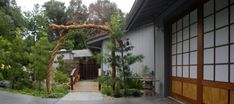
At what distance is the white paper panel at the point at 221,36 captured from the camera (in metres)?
7.34

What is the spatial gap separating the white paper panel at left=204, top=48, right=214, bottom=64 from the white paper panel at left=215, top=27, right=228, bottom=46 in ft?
1.22

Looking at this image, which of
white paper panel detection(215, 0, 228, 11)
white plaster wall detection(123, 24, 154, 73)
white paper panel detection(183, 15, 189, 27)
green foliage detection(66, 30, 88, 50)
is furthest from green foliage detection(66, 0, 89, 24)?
white paper panel detection(215, 0, 228, 11)

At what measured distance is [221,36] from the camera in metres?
7.64

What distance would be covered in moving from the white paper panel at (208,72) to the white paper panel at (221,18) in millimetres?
1044

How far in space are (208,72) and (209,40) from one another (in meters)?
0.77

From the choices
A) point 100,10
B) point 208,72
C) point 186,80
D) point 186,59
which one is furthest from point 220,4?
point 100,10

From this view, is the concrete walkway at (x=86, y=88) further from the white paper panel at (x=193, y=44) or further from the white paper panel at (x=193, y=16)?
the white paper panel at (x=193, y=16)

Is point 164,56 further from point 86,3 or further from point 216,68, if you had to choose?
point 86,3

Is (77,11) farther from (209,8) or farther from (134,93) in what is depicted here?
(209,8)

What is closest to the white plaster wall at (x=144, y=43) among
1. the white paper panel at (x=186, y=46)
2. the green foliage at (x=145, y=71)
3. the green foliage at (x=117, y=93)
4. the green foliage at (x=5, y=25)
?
the green foliage at (x=145, y=71)

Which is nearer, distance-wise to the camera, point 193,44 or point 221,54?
point 221,54

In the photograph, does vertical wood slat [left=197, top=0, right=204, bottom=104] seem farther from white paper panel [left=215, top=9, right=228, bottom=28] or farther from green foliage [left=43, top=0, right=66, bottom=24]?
green foliage [left=43, top=0, right=66, bottom=24]

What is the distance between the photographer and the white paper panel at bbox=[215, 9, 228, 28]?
24.2 ft

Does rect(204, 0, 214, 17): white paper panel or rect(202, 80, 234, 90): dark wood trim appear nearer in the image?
rect(202, 80, 234, 90): dark wood trim
